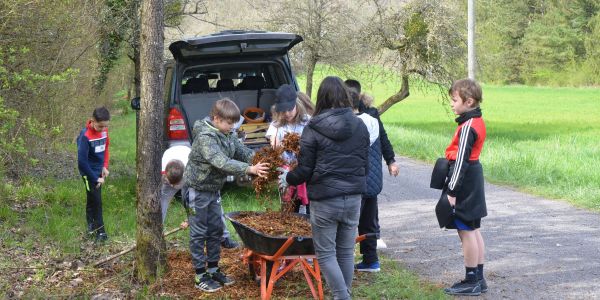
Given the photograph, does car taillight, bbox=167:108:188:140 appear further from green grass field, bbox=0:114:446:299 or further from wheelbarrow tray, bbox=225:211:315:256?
wheelbarrow tray, bbox=225:211:315:256

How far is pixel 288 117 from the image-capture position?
655 centimetres

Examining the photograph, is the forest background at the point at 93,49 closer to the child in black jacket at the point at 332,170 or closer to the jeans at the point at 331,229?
the child in black jacket at the point at 332,170

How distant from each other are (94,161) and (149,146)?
1909 mm

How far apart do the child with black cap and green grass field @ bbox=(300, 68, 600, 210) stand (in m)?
5.15

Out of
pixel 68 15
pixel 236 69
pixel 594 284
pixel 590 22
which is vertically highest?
pixel 590 22

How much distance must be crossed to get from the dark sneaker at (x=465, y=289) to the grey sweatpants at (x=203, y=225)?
199 cm

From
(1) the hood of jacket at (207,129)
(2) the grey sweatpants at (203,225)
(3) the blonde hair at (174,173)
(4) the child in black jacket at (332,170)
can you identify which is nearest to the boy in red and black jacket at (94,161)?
(3) the blonde hair at (174,173)

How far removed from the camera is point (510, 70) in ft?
262

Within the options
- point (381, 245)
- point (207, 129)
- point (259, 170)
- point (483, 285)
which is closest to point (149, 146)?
point (207, 129)

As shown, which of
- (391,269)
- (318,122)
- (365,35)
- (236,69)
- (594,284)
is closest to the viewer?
(318,122)

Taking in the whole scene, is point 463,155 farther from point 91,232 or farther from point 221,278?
point 91,232

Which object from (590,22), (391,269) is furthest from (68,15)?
(590,22)

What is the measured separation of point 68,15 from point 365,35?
11.4 metres

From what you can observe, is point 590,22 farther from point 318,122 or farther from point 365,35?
point 318,122
